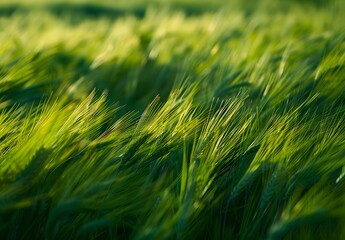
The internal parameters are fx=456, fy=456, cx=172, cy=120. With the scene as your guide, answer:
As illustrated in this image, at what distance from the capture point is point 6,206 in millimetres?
764

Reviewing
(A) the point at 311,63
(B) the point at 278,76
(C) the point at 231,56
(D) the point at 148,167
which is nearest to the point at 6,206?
(D) the point at 148,167

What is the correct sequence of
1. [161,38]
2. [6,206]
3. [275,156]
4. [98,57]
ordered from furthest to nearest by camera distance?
[161,38], [98,57], [275,156], [6,206]

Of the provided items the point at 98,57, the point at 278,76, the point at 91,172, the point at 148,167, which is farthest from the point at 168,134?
the point at 98,57

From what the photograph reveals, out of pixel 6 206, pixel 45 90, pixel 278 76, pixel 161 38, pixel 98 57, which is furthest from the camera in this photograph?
pixel 161 38

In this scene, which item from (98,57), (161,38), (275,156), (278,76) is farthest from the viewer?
(161,38)

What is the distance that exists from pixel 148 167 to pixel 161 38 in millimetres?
979

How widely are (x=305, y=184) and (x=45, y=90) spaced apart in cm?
83

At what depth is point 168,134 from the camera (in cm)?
98

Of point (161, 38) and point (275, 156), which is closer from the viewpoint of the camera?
point (275, 156)

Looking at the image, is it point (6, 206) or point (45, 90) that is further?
point (45, 90)

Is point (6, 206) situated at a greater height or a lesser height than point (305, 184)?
greater

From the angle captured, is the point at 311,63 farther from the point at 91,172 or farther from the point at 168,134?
the point at 91,172

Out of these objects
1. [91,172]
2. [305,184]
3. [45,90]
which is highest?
[45,90]

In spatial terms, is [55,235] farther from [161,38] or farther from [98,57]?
[161,38]
